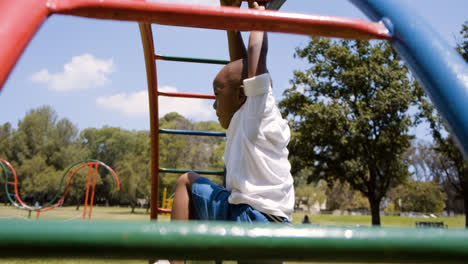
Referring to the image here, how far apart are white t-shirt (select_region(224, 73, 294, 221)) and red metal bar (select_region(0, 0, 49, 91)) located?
2.34ft

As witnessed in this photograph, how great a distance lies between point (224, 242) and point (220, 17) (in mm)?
687

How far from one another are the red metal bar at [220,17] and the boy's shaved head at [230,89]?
1.50ft

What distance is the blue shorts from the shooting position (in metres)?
1.23

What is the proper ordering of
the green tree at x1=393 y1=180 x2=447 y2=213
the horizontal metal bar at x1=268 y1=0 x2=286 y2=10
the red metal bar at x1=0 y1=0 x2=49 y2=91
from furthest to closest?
the green tree at x1=393 y1=180 x2=447 y2=213
the horizontal metal bar at x1=268 y1=0 x2=286 y2=10
the red metal bar at x1=0 y1=0 x2=49 y2=91

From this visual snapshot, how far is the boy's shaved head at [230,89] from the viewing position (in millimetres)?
1461

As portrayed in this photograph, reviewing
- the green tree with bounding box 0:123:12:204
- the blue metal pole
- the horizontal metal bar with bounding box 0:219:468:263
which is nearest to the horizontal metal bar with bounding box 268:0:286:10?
the blue metal pole

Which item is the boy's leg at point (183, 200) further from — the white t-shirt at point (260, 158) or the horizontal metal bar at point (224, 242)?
the horizontal metal bar at point (224, 242)

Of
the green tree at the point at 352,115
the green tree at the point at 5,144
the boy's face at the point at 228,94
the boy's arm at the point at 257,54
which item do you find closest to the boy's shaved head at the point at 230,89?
the boy's face at the point at 228,94

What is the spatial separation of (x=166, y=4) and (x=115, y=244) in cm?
71

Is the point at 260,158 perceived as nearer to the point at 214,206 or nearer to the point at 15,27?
the point at 214,206

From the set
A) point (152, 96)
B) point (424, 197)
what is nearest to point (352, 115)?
point (152, 96)

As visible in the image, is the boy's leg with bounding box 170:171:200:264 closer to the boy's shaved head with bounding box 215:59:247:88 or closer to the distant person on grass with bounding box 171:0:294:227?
the distant person on grass with bounding box 171:0:294:227

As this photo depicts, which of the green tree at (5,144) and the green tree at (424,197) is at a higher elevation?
the green tree at (5,144)

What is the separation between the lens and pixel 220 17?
95 centimetres
